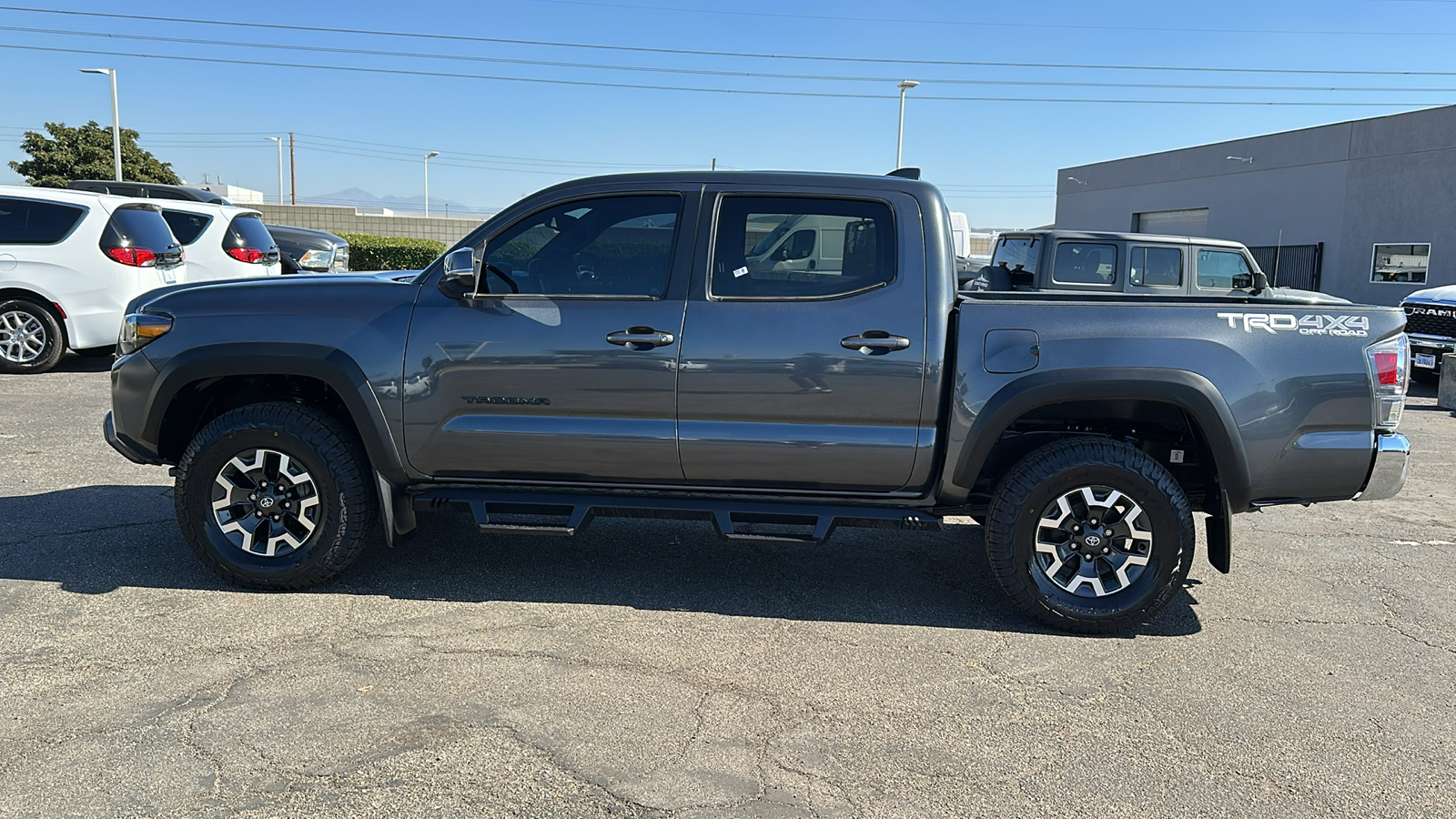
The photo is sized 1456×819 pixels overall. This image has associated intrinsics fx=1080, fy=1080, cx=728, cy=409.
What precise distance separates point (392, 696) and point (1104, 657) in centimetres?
274

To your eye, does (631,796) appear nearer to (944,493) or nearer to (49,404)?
(944,493)

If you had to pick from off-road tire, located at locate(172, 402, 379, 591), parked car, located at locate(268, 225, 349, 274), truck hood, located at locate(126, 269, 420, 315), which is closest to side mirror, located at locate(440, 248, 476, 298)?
truck hood, located at locate(126, 269, 420, 315)

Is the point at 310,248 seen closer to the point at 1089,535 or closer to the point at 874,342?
the point at 874,342

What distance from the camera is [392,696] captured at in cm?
378

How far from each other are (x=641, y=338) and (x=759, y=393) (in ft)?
1.81

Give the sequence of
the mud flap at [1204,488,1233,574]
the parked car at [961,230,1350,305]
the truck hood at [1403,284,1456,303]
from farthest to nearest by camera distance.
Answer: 1. the truck hood at [1403,284,1456,303]
2. the parked car at [961,230,1350,305]
3. the mud flap at [1204,488,1233,574]

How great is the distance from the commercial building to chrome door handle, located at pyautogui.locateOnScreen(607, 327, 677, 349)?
80.0 ft

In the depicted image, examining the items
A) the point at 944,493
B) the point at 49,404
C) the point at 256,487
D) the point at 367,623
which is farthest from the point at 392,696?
the point at 49,404

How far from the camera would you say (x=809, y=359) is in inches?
176

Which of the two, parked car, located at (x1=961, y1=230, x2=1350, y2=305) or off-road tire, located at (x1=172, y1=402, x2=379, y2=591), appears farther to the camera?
parked car, located at (x1=961, y1=230, x2=1350, y2=305)

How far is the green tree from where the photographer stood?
136ft

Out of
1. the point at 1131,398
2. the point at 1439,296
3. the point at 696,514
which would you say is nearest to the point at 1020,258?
the point at 1439,296

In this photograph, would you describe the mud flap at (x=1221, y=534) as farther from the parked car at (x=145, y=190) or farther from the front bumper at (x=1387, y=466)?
the parked car at (x=145, y=190)

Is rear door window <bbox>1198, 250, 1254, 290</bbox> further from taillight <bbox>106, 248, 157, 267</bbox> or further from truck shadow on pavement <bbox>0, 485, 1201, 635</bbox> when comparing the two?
taillight <bbox>106, 248, 157, 267</bbox>
